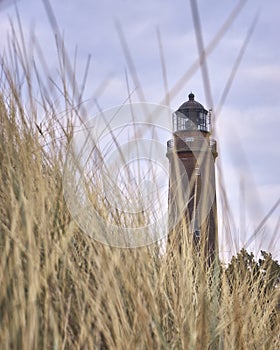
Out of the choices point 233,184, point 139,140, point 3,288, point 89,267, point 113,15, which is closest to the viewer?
point 3,288

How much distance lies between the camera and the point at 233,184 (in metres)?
1.48

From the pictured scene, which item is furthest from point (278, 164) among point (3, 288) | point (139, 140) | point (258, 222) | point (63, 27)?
point (3, 288)

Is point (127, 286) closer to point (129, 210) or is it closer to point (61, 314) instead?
point (61, 314)

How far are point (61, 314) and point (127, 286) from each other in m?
0.16

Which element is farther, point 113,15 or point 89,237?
point 113,15

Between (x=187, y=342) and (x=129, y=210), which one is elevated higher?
(x=129, y=210)

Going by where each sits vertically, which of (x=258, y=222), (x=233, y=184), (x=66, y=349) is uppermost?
(x=233, y=184)

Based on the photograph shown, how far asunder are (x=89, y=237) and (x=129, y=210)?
22 centimetres

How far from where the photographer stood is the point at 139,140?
1.33 metres

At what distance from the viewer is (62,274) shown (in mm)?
968

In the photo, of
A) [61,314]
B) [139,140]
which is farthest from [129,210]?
[61,314]

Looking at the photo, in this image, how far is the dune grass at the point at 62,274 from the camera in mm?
868

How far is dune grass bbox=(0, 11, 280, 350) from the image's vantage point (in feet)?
2.85

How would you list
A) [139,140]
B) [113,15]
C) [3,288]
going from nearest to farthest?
[3,288] < [113,15] < [139,140]
